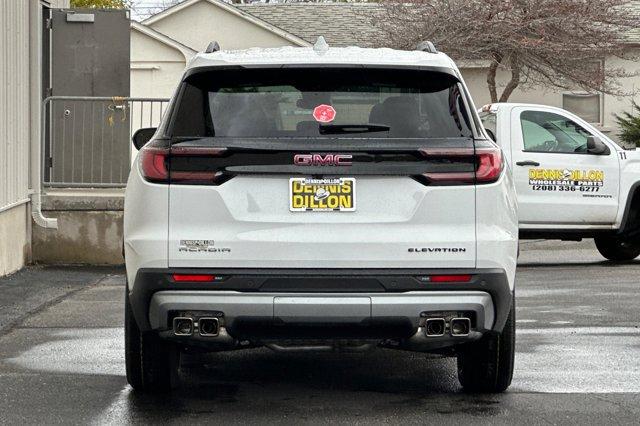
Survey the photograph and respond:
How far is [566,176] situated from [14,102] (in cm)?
593

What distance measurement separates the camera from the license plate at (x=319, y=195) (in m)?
6.67

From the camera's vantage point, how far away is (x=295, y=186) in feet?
21.9

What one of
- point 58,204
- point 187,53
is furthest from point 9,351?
point 187,53

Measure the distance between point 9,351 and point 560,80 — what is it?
2363 centimetres

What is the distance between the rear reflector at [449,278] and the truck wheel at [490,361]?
551 millimetres

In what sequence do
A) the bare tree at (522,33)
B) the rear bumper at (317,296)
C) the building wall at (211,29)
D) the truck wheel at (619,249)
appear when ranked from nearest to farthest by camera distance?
the rear bumper at (317,296) → the truck wheel at (619,249) → the bare tree at (522,33) → the building wall at (211,29)

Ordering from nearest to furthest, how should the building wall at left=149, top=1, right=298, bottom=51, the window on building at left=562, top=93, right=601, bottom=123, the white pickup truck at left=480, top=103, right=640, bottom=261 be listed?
the white pickup truck at left=480, top=103, right=640, bottom=261
the building wall at left=149, top=1, right=298, bottom=51
the window on building at left=562, top=93, right=601, bottom=123

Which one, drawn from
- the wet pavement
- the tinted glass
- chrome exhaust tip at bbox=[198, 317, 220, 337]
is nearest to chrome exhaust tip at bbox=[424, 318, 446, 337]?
the wet pavement

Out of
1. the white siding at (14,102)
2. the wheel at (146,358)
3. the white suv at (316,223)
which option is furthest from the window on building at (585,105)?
the white suv at (316,223)

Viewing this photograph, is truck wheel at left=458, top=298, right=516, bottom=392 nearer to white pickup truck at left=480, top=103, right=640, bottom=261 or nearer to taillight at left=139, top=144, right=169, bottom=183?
taillight at left=139, top=144, right=169, bottom=183

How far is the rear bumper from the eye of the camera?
660cm

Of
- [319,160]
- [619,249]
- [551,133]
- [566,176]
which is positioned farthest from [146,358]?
[619,249]

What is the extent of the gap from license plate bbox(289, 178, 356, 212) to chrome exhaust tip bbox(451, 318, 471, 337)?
2.37 ft

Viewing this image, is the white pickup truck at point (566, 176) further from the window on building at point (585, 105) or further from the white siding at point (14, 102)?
the window on building at point (585, 105)
